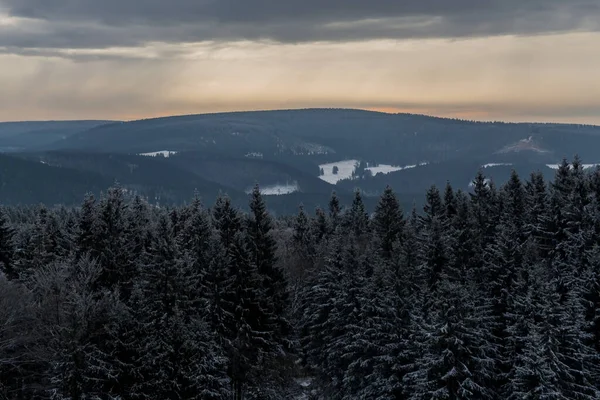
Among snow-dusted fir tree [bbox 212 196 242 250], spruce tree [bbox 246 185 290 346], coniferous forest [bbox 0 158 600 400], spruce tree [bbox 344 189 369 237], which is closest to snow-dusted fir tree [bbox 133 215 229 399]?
coniferous forest [bbox 0 158 600 400]

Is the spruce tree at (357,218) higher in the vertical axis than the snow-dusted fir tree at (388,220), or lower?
lower

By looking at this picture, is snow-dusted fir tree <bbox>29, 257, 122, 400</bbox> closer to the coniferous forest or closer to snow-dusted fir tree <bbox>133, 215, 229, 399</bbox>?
the coniferous forest

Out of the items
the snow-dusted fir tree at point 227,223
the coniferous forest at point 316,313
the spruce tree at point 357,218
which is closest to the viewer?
the coniferous forest at point 316,313

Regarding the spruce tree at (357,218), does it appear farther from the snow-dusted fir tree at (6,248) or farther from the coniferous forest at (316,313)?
the snow-dusted fir tree at (6,248)

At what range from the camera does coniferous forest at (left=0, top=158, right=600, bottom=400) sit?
39.5m

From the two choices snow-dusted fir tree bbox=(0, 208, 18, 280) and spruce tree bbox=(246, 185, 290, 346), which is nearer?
spruce tree bbox=(246, 185, 290, 346)

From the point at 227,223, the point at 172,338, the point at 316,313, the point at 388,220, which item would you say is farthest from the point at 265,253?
the point at 388,220

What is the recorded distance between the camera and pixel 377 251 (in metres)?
59.1

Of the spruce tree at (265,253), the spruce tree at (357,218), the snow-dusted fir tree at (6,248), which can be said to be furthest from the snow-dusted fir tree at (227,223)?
the spruce tree at (357,218)

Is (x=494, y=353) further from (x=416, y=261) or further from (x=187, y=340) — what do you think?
(x=187, y=340)

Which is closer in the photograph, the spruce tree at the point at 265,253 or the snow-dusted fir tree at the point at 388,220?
the spruce tree at the point at 265,253

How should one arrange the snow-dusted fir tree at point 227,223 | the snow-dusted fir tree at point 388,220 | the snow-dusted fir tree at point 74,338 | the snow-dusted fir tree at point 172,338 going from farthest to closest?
1. the snow-dusted fir tree at point 388,220
2. the snow-dusted fir tree at point 227,223
3. the snow-dusted fir tree at point 172,338
4. the snow-dusted fir tree at point 74,338

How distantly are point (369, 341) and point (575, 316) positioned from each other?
538 inches

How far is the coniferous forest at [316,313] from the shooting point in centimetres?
3953
